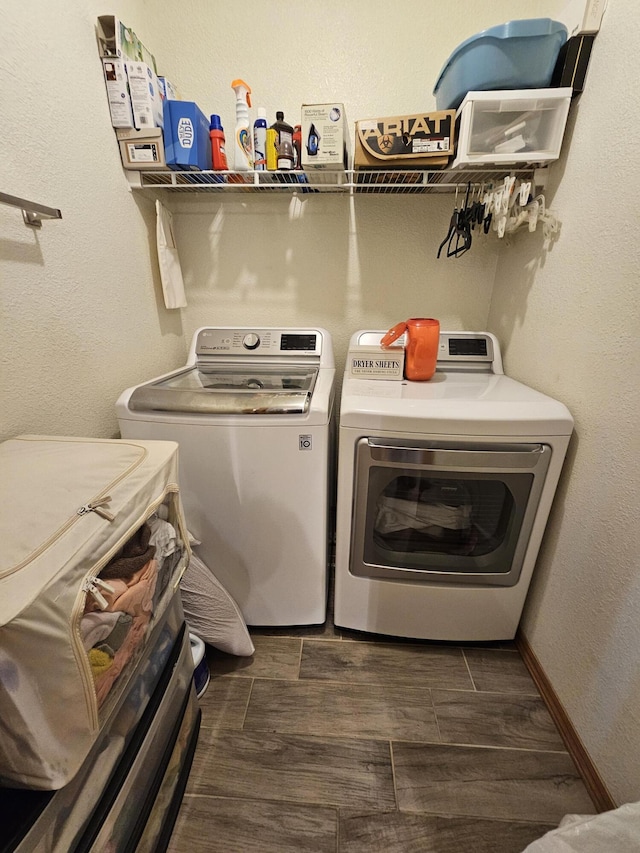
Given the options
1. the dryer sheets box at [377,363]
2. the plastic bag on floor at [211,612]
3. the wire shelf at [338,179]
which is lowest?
the plastic bag on floor at [211,612]

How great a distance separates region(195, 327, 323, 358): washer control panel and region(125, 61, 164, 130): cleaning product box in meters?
0.72

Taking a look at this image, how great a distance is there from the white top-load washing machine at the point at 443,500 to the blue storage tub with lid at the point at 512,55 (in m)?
0.90

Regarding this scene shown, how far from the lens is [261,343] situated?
59.6 inches

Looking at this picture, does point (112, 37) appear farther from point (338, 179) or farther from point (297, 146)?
point (338, 179)

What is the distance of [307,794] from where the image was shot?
93 centimetres

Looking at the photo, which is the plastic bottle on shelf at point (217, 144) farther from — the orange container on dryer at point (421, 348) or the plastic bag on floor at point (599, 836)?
the plastic bag on floor at point (599, 836)

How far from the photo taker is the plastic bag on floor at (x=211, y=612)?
1096 millimetres

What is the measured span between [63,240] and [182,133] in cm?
58

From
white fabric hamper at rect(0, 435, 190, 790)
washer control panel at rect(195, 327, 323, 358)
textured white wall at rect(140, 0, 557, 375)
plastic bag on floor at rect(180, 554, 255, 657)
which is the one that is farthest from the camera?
washer control panel at rect(195, 327, 323, 358)

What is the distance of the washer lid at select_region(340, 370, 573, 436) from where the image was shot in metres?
0.99

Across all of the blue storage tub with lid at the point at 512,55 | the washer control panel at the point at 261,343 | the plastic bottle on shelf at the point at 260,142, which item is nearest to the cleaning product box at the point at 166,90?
the plastic bottle on shelf at the point at 260,142

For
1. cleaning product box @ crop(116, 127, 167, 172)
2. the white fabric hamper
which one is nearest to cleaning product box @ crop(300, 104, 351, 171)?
cleaning product box @ crop(116, 127, 167, 172)

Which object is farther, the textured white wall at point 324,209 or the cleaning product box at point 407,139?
the textured white wall at point 324,209

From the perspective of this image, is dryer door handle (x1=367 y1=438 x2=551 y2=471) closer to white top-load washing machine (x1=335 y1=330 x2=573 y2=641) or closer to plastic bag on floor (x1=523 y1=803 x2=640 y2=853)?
white top-load washing machine (x1=335 y1=330 x2=573 y2=641)
